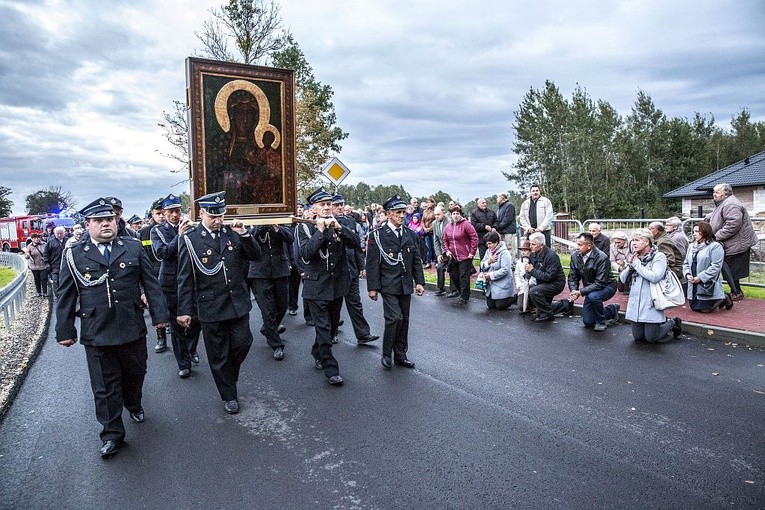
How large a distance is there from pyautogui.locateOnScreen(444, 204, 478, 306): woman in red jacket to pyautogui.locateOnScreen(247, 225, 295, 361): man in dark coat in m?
4.37

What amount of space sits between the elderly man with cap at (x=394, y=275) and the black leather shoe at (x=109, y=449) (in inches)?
117

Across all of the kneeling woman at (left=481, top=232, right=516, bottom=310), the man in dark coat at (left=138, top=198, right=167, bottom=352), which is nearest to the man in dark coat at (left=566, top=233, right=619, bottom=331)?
the kneeling woman at (left=481, top=232, right=516, bottom=310)

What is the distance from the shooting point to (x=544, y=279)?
9219 millimetres

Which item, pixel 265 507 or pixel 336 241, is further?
pixel 336 241

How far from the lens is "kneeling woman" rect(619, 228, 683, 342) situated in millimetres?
7352

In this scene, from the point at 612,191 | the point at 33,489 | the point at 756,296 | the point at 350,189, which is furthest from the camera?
the point at 350,189

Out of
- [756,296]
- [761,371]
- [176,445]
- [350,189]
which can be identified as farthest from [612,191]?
[176,445]

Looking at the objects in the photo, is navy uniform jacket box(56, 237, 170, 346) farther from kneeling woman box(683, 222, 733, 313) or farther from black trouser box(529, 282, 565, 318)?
kneeling woman box(683, 222, 733, 313)

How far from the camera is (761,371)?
6035 millimetres

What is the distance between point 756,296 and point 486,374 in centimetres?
680

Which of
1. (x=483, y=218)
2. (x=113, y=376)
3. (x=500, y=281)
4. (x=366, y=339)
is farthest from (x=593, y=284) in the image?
(x=113, y=376)

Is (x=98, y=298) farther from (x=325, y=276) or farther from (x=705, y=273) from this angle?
(x=705, y=273)

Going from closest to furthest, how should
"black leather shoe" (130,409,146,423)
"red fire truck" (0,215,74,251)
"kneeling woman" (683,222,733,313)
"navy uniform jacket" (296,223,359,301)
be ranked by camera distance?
"black leather shoe" (130,409,146,423) < "navy uniform jacket" (296,223,359,301) < "kneeling woman" (683,222,733,313) < "red fire truck" (0,215,74,251)

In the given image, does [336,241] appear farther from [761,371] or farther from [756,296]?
[756,296]
